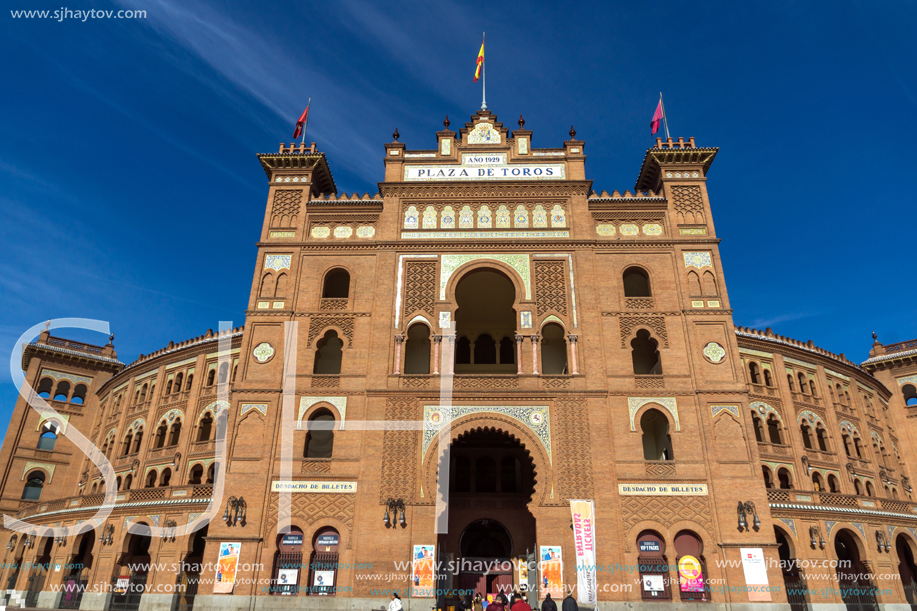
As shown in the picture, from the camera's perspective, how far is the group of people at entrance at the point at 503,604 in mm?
13852

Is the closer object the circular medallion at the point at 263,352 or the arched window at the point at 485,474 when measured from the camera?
the circular medallion at the point at 263,352

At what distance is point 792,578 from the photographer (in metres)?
28.5

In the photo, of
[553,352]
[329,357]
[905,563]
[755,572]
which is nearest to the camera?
[755,572]

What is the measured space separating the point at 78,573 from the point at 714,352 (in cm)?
3308

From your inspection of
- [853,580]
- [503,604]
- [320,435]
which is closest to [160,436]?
[320,435]

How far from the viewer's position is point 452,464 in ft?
92.0

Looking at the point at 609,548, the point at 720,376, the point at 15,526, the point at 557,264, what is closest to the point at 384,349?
the point at 557,264

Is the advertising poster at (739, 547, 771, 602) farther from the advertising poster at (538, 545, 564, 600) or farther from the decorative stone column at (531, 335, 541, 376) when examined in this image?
the decorative stone column at (531, 335, 541, 376)

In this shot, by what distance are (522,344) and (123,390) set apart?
28.8 metres

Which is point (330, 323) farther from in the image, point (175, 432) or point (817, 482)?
point (817, 482)

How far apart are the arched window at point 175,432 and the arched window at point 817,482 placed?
115 ft

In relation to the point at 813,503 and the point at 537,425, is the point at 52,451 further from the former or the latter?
the point at 813,503

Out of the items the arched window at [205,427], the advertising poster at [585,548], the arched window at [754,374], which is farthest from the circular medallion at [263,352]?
the arched window at [754,374]

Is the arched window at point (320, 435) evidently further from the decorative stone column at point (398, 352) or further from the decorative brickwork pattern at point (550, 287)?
the decorative brickwork pattern at point (550, 287)
